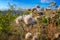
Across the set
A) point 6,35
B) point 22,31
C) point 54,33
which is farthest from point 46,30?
point 6,35

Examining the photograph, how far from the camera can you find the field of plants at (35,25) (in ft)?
7.77

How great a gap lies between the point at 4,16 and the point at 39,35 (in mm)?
623

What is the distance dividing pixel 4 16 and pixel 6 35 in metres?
0.27

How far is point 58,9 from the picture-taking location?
2.60 meters

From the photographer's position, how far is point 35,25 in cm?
237

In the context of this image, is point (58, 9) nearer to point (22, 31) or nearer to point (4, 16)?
point (22, 31)

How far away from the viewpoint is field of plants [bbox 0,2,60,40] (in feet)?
7.77

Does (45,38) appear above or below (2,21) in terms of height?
below

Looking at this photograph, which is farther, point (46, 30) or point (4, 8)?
point (4, 8)

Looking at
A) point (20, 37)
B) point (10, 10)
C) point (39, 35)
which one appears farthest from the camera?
point (10, 10)

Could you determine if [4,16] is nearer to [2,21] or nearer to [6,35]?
[2,21]

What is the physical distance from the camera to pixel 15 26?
258 centimetres

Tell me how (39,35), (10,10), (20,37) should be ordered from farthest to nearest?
1. (10,10)
2. (20,37)
3. (39,35)

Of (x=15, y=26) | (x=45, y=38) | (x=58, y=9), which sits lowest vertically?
(x=45, y=38)
